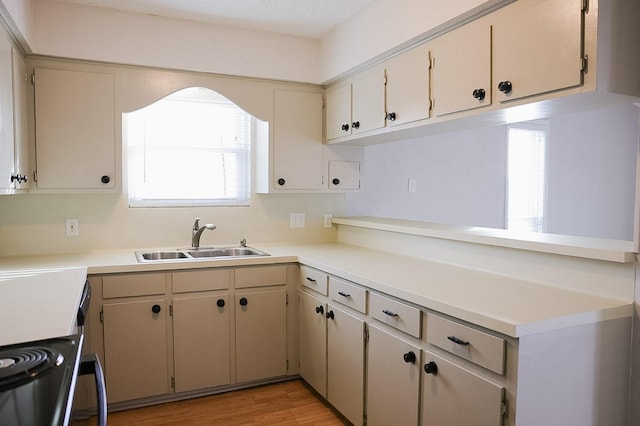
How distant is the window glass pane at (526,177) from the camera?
186 inches

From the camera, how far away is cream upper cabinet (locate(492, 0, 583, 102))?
Answer: 1.67m

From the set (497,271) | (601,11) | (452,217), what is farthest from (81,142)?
(452,217)

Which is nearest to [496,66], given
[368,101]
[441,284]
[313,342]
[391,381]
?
[441,284]

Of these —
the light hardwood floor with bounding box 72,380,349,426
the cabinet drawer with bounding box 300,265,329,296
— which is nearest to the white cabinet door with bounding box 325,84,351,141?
the cabinet drawer with bounding box 300,265,329,296

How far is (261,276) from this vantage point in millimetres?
2979

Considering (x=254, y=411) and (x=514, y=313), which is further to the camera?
(x=254, y=411)

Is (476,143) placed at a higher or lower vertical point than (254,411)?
higher

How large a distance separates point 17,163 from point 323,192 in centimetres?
198

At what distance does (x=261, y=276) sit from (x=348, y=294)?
75 centimetres

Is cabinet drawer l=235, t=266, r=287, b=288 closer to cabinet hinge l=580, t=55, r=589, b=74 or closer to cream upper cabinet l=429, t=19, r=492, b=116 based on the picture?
cream upper cabinet l=429, t=19, r=492, b=116

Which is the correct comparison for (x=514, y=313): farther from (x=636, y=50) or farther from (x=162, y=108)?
(x=162, y=108)

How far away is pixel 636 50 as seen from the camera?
170 centimetres

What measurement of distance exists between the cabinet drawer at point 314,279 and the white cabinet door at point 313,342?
7 cm

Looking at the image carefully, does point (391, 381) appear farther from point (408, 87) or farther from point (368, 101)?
point (368, 101)
